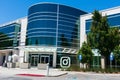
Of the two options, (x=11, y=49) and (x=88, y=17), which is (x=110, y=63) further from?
(x=11, y=49)

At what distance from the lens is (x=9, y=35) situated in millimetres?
65562

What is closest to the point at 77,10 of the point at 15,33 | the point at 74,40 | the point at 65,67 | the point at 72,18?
the point at 72,18

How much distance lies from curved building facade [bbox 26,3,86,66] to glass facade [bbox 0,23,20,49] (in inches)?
274

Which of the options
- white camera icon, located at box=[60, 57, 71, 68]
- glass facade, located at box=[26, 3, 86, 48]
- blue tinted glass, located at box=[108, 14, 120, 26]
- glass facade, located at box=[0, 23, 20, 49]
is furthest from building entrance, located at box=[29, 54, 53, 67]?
blue tinted glass, located at box=[108, 14, 120, 26]

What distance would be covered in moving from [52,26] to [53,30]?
109 centimetres

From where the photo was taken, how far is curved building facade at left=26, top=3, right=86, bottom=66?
54094 mm

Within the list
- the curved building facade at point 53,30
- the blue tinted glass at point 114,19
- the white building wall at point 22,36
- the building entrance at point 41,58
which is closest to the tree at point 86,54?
the blue tinted glass at point 114,19

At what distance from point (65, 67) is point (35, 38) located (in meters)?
17.7

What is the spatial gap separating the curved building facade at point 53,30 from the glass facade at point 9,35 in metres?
6.95

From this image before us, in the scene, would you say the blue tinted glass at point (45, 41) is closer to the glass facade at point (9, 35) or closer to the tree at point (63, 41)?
the tree at point (63, 41)

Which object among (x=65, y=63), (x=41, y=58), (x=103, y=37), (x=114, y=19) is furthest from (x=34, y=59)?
(x=103, y=37)

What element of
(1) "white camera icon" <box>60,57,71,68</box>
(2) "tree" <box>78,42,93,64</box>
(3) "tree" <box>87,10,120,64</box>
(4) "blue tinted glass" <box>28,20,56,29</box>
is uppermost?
(4) "blue tinted glass" <box>28,20,56,29</box>

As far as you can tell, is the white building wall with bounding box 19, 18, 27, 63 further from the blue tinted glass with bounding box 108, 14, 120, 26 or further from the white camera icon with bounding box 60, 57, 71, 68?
the blue tinted glass with bounding box 108, 14, 120, 26

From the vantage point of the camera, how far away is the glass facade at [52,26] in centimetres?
5419
